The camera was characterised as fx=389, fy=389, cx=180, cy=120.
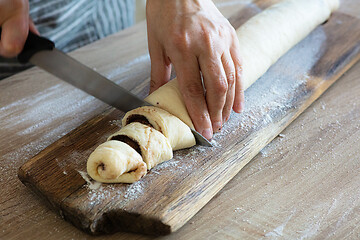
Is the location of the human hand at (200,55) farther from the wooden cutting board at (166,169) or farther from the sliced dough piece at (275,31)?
the sliced dough piece at (275,31)

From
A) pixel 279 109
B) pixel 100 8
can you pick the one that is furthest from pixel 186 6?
pixel 100 8

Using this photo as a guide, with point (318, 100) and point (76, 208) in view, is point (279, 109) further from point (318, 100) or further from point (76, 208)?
point (76, 208)

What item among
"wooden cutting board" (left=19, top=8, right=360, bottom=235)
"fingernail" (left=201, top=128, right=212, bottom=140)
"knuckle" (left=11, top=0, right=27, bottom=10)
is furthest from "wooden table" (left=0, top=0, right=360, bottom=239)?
"knuckle" (left=11, top=0, right=27, bottom=10)

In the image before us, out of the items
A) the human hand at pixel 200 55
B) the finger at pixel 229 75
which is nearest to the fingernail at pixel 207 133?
the human hand at pixel 200 55

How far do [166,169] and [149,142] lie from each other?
0.38 feet

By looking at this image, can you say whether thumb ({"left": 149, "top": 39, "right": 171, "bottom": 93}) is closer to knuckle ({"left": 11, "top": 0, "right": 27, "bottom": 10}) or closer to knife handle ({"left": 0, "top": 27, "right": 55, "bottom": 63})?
knife handle ({"left": 0, "top": 27, "right": 55, "bottom": 63})

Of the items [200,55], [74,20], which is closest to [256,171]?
[200,55]

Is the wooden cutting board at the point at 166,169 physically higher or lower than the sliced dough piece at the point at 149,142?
lower

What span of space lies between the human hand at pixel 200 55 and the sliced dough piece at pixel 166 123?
0.06m

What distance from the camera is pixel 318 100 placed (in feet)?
5.73

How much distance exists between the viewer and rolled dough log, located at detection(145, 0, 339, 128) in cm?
144

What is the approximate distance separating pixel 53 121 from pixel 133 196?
64 centimetres

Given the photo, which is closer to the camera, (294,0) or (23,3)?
(23,3)

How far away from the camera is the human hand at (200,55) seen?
1344 millimetres
